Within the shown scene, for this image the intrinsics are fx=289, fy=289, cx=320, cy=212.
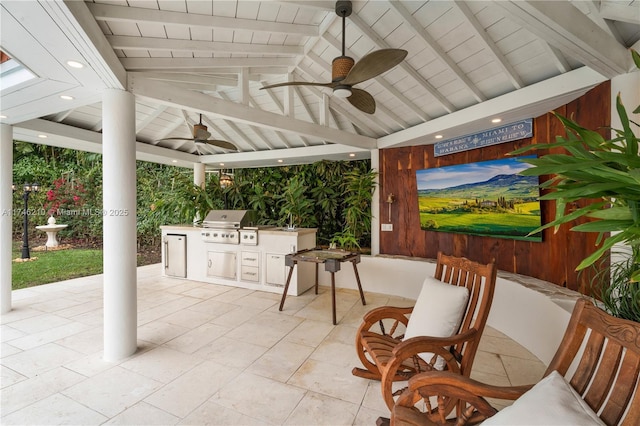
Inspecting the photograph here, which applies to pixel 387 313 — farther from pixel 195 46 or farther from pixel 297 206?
pixel 297 206

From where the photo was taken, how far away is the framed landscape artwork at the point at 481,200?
11.5 ft

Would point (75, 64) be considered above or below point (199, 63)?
below

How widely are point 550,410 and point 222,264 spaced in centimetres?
485

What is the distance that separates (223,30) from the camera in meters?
2.73

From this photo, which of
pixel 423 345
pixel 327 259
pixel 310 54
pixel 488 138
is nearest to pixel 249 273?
pixel 327 259

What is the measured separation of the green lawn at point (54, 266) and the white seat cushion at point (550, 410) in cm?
708

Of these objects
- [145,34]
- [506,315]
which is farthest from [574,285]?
[145,34]

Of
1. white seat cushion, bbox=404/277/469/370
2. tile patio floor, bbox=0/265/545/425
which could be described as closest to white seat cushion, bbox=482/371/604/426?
white seat cushion, bbox=404/277/469/370

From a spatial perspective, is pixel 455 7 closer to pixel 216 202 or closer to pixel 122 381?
pixel 122 381

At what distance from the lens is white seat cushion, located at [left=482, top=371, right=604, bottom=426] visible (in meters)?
1.01

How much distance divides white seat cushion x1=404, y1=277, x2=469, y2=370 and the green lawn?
6.55 metres

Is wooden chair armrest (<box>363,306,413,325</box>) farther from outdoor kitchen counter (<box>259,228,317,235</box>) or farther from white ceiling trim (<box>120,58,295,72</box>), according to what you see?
white ceiling trim (<box>120,58,295,72</box>)

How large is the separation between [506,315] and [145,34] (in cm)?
465

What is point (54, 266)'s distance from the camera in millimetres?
6395
